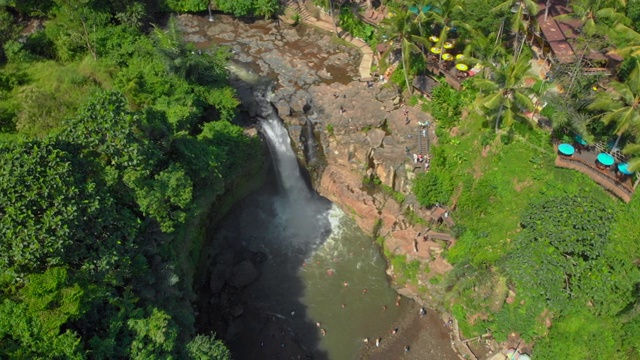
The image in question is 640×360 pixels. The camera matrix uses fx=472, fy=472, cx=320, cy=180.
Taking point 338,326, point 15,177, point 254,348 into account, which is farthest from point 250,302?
point 15,177

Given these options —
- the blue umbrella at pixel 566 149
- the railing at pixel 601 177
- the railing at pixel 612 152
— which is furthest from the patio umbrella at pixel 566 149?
the railing at pixel 612 152

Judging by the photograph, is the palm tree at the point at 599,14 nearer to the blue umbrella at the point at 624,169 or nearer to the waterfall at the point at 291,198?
the blue umbrella at the point at 624,169

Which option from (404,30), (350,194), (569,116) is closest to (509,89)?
(569,116)

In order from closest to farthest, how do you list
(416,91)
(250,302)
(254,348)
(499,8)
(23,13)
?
(254,348) < (250,302) < (499,8) < (416,91) < (23,13)

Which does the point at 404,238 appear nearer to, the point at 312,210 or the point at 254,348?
the point at 312,210

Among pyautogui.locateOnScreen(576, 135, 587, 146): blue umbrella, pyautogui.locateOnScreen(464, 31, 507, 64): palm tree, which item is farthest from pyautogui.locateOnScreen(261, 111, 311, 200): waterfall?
pyautogui.locateOnScreen(576, 135, 587, 146): blue umbrella

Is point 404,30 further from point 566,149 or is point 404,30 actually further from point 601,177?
point 601,177
